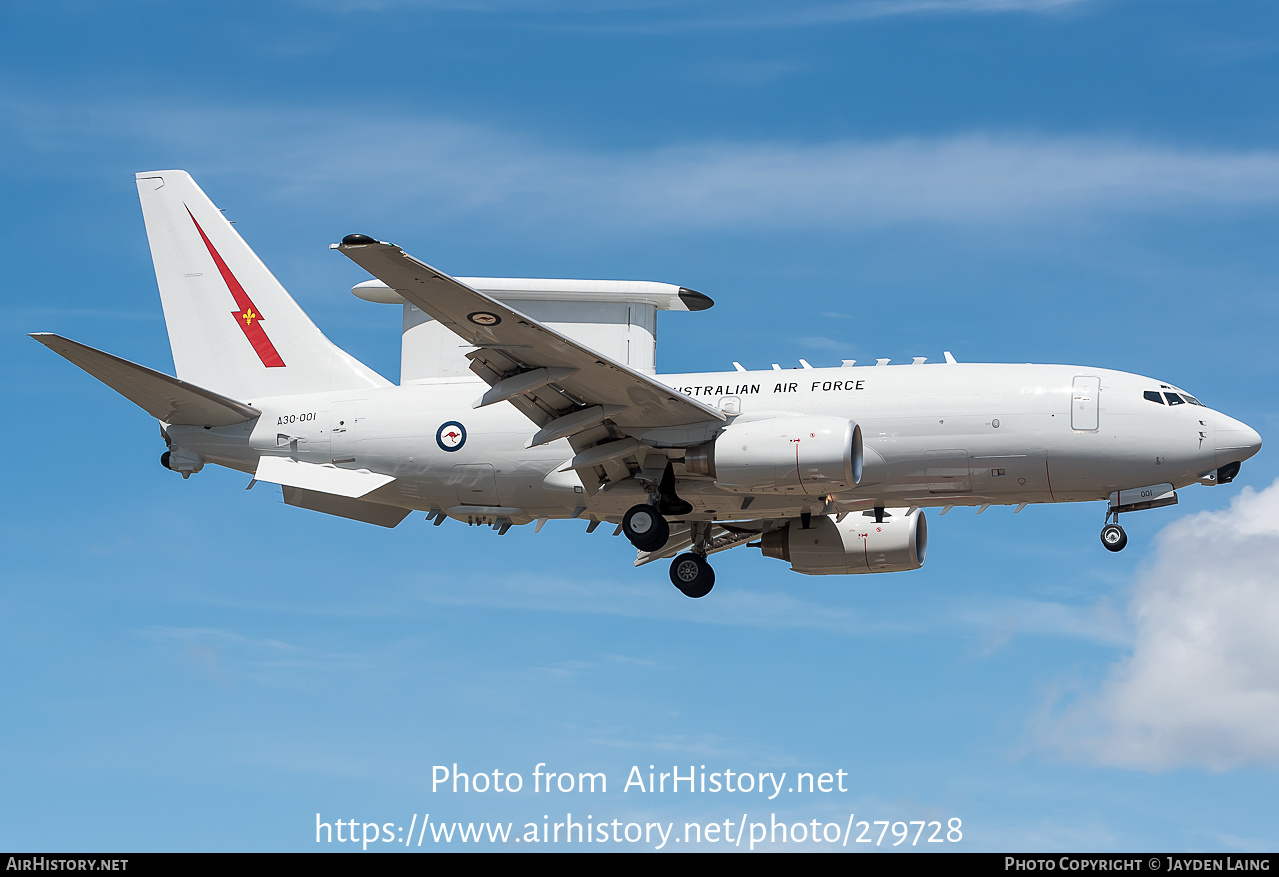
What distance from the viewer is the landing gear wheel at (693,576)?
37062 mm

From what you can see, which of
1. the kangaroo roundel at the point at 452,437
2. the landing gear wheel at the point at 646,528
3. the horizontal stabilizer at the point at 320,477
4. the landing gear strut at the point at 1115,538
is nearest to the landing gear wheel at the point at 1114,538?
the landing gear strut at the point at 1115,538

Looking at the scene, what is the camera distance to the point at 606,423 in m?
33.0

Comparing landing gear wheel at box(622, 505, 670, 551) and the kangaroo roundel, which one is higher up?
the kangaroo roundel

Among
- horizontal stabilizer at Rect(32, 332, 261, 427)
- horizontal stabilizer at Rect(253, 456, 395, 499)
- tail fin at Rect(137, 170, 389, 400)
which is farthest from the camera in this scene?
tail fin at Rect(137, 170, 389, 400)

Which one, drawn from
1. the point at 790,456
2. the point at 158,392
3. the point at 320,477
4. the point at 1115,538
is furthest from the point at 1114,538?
the point at 158,392

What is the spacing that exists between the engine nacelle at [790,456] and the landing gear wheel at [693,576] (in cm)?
519

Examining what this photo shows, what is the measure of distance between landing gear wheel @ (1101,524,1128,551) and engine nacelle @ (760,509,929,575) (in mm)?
7244

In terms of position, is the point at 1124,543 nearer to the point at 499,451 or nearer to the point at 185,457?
the point at 499,451

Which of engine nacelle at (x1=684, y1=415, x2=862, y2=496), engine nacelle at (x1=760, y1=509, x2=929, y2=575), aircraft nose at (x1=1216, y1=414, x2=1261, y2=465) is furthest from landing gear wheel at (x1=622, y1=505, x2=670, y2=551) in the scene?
aircraft nose at (x1=1216, y1=414, x2=1261, y2=465)

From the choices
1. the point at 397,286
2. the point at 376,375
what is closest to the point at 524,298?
the point at 376,375

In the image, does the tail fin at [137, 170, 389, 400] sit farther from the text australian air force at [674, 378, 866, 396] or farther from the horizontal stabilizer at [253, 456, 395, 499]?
the text australian air force at [674, 378, 866, 396]

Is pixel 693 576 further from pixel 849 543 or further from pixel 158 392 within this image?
pixel 158 392

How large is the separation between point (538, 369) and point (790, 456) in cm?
551

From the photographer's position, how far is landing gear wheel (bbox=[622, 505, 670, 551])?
33.6 meters
